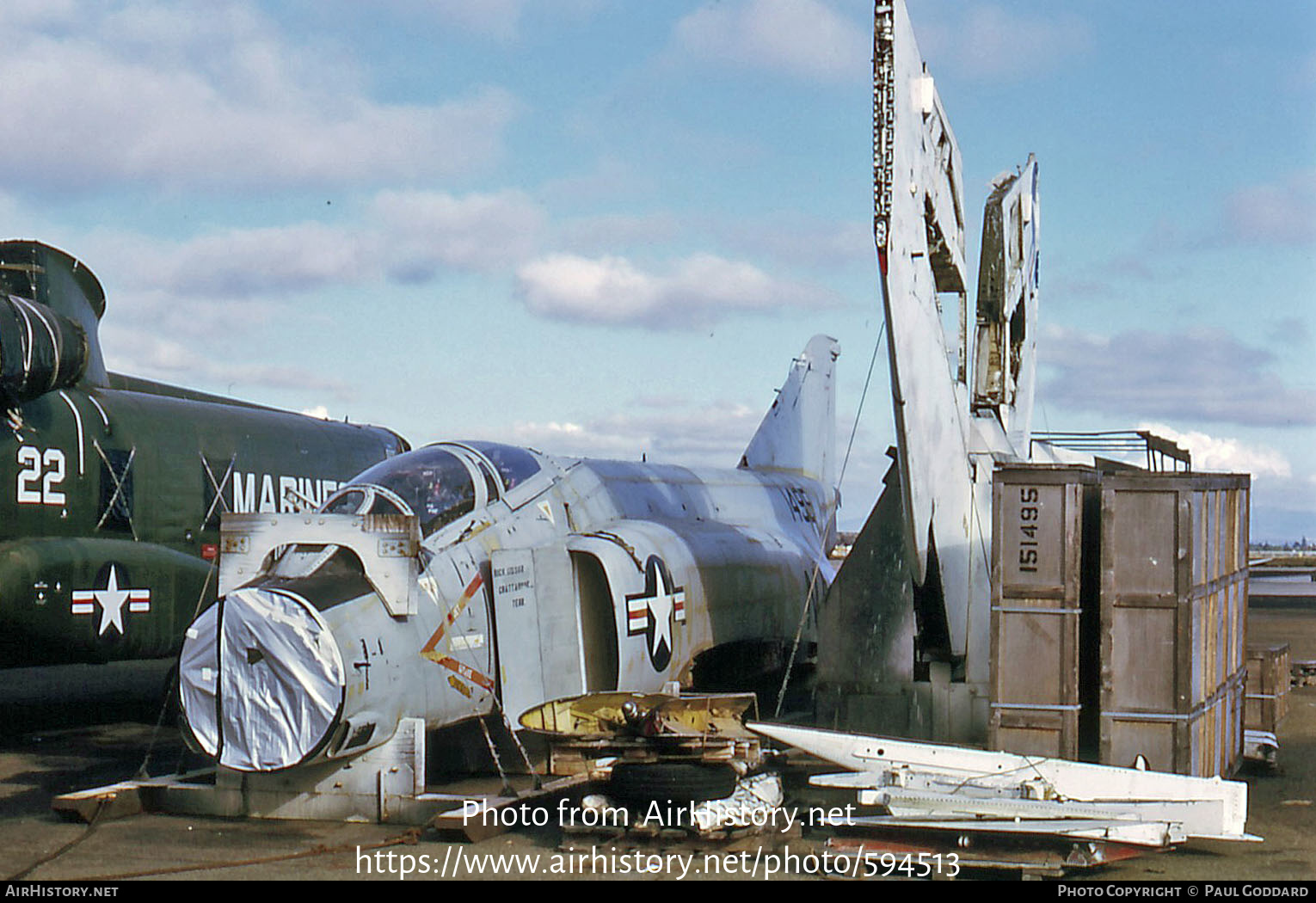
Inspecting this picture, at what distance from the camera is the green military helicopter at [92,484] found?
40.1 ft

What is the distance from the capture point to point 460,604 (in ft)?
31.0

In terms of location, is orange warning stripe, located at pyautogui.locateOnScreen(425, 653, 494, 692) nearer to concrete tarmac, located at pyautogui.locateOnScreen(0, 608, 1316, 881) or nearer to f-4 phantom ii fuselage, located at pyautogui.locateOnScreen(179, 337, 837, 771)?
f-4 phantom ii fuselage, located at pyautogui.locateOnScreen(179, 337, 837, 771)

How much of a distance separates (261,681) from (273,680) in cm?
9

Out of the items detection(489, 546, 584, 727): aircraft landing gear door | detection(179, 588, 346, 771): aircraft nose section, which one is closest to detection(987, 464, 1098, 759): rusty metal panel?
detection(489, 546, 584, 727): aircraft landing gear door

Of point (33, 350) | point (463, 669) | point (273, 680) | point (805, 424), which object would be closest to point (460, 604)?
point (463, 669)

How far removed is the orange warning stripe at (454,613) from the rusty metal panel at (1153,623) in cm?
427

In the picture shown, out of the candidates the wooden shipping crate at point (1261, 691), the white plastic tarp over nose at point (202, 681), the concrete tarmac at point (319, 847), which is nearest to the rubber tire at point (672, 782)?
the concrete tarmac at point (319, 847)

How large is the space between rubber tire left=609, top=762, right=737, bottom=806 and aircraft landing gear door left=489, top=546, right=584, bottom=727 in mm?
1746

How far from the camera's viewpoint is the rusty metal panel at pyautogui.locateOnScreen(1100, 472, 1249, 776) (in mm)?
8625

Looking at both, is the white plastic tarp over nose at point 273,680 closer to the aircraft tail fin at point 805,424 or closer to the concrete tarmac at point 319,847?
the concrete tarmac at point 319,847

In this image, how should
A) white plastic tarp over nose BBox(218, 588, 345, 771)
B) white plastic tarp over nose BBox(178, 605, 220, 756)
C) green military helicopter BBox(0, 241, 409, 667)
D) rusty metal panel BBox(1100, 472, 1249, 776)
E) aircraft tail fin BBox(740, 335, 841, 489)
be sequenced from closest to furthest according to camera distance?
white plastic tarp over nose BBox(218, 588, 345, 771)
white plastic tarp over nose BBox(178, 605, 220, 756)
rusty metal panel BBox(1100, 472, 1249, 776)
green military helicopter BBox(0, 241, 409, 667)
aircraft tail fin BBox(740, 335, 841, 489)

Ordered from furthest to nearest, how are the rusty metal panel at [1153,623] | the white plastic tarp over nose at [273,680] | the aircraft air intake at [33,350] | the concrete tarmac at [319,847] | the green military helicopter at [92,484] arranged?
1. the green military helicopter at [92,484]
2. the aircraft air intake at [33,350]
3. the rusty metal panel at [1153,623]
4. the white plastic tarp over nose at [273,680]
5. the concrete tarmac at [319,847]
